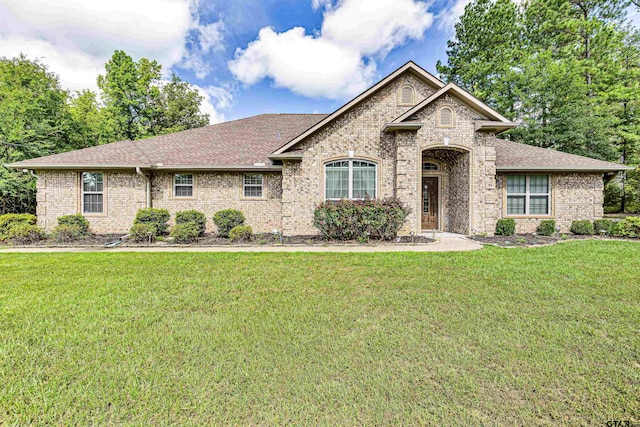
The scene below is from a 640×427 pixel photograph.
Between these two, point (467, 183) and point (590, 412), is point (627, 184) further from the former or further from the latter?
point (590, 412)

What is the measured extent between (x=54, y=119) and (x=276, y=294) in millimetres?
20070

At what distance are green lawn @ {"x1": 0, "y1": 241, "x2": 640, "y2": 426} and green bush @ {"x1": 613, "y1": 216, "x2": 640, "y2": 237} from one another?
8.01 m

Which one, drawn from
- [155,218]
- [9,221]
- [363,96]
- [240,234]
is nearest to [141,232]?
[155,218]

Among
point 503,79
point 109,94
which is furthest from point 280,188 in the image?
point 503,79

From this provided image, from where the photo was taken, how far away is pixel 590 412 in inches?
81.9

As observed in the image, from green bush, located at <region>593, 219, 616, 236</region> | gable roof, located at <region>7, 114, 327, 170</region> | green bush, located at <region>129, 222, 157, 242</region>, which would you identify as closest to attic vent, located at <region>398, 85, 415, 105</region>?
gable roof, located at <region>7, 114, 327, 170</region>

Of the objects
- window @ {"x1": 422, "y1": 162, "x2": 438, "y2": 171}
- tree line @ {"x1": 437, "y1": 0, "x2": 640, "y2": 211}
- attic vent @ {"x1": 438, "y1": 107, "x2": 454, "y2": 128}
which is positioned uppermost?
tree line @ {"x1": 437, "y1": 0, "x2": 640, "y2": 211}

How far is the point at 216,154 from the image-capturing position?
1235 centimetres

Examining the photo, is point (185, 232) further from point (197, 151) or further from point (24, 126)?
point (24, 126)

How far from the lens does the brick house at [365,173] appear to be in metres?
10.8

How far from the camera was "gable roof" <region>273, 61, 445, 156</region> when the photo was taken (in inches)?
425

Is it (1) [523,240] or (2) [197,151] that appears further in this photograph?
(2) [197,151]

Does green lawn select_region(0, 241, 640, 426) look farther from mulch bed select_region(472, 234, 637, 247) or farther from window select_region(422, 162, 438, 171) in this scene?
window select_region(422, 162, 438, 171)

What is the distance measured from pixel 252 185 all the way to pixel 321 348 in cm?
1014
